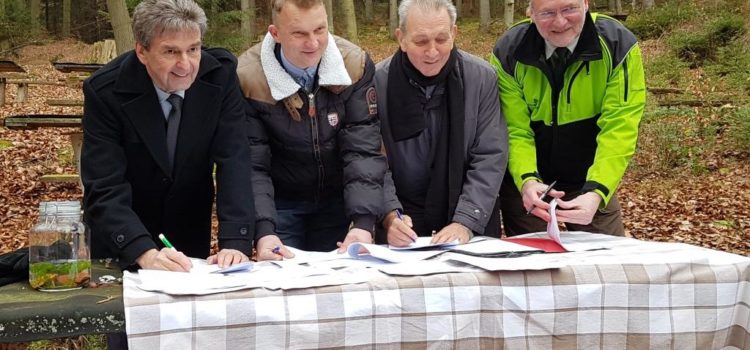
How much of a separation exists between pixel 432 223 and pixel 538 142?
23.0 inches

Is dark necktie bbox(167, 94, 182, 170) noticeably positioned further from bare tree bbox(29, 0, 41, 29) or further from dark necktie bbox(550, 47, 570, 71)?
bare tree bbox(29, 0, 41, 29)

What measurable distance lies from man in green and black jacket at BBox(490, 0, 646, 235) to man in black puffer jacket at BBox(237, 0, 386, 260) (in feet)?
2.01

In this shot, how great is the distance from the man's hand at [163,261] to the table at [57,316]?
23 centimetres

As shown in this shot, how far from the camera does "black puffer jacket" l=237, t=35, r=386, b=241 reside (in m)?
3.12

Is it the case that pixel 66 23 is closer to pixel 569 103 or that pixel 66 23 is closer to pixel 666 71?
pixel 666 71

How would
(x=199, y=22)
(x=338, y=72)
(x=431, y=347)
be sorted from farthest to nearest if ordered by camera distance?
(x=338, y=72) < (x=199, y=22) < (x=431, y=347)

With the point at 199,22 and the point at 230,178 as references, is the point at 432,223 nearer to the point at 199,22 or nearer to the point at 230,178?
the point at 230,178

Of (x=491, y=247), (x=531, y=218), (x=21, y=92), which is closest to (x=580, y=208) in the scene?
(x=491, y=247)

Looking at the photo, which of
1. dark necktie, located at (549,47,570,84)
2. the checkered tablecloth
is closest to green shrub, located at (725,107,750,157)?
dark necktie, located at (549,47,570,84)

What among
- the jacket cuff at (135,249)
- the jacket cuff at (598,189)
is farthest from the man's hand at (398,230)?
the jacket cuff at (135,249)

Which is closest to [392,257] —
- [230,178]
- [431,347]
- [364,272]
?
[364,272]

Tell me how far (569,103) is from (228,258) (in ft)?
5.08

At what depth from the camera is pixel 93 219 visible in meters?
2.74

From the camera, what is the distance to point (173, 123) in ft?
9.35
